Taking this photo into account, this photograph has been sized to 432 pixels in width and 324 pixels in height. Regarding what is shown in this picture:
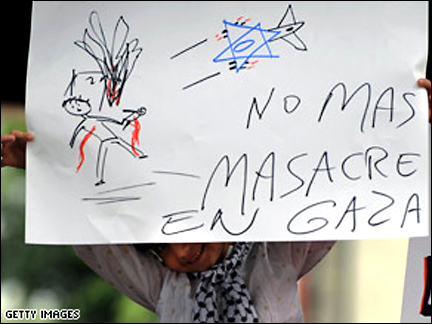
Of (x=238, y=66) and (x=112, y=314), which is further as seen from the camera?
(x=112, y=314)

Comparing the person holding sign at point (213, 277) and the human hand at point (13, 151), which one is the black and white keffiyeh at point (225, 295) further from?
the human hand at point (13, 151)

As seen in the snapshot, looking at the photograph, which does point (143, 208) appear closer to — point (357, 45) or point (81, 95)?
point (81, 95)

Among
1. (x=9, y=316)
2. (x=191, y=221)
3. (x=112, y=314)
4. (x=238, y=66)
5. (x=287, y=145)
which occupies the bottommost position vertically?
(x=112, y=314)

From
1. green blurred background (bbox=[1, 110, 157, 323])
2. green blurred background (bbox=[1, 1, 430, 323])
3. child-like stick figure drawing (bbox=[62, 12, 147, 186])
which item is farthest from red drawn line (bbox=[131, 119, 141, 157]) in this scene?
green blurred background (bbox=[1, 110, 157, 323])

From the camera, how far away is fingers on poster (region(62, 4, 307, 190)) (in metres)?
1.34

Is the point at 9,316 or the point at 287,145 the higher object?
the point at 287,145

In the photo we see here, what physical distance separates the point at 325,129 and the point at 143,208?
0.28 meters

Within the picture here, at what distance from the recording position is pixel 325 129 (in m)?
1.34

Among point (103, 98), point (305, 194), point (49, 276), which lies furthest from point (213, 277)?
point (49, 276)

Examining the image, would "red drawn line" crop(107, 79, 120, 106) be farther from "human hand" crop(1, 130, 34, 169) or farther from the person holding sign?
the person holding sign

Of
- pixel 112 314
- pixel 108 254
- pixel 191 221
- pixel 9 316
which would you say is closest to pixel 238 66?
pixel 191 221

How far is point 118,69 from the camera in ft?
4.42

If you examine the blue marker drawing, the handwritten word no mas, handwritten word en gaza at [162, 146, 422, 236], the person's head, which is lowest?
the person's head

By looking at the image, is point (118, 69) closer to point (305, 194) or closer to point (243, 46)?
point (243, 46)
